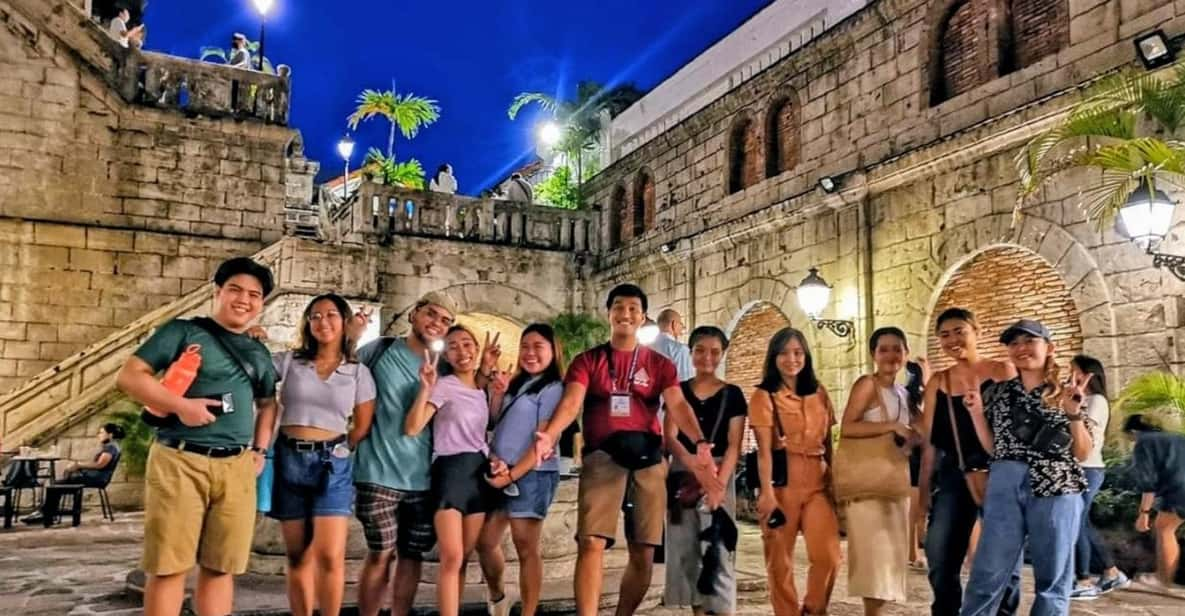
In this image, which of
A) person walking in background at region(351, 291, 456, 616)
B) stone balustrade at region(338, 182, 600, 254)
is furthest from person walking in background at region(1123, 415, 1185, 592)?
stone balustrade at region(338, 182, 600, 254)

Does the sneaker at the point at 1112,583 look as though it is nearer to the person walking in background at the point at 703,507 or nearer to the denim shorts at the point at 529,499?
the person walking in background at the point at 703,507

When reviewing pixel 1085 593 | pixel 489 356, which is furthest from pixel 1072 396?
pixel 1085 593

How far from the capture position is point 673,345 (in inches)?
273

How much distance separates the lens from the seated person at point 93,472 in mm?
11102

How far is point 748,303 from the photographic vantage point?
1363cm

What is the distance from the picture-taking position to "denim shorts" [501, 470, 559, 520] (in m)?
4.84

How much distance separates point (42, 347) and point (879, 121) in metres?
13.3

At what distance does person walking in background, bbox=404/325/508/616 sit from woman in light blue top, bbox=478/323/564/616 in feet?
0.34

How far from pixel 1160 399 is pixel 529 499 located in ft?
17.4

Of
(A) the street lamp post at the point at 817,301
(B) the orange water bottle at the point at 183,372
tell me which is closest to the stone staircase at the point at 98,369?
(A) the street lamp post at the point at 817,301

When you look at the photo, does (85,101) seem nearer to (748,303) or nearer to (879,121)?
(748,303)

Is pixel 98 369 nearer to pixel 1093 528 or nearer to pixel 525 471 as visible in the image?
pixel 525 471

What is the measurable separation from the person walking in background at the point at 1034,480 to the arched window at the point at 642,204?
12.6 metres

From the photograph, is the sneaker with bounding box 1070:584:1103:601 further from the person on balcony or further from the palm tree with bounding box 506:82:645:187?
the palm tree with bounding box 506:82:645:187
